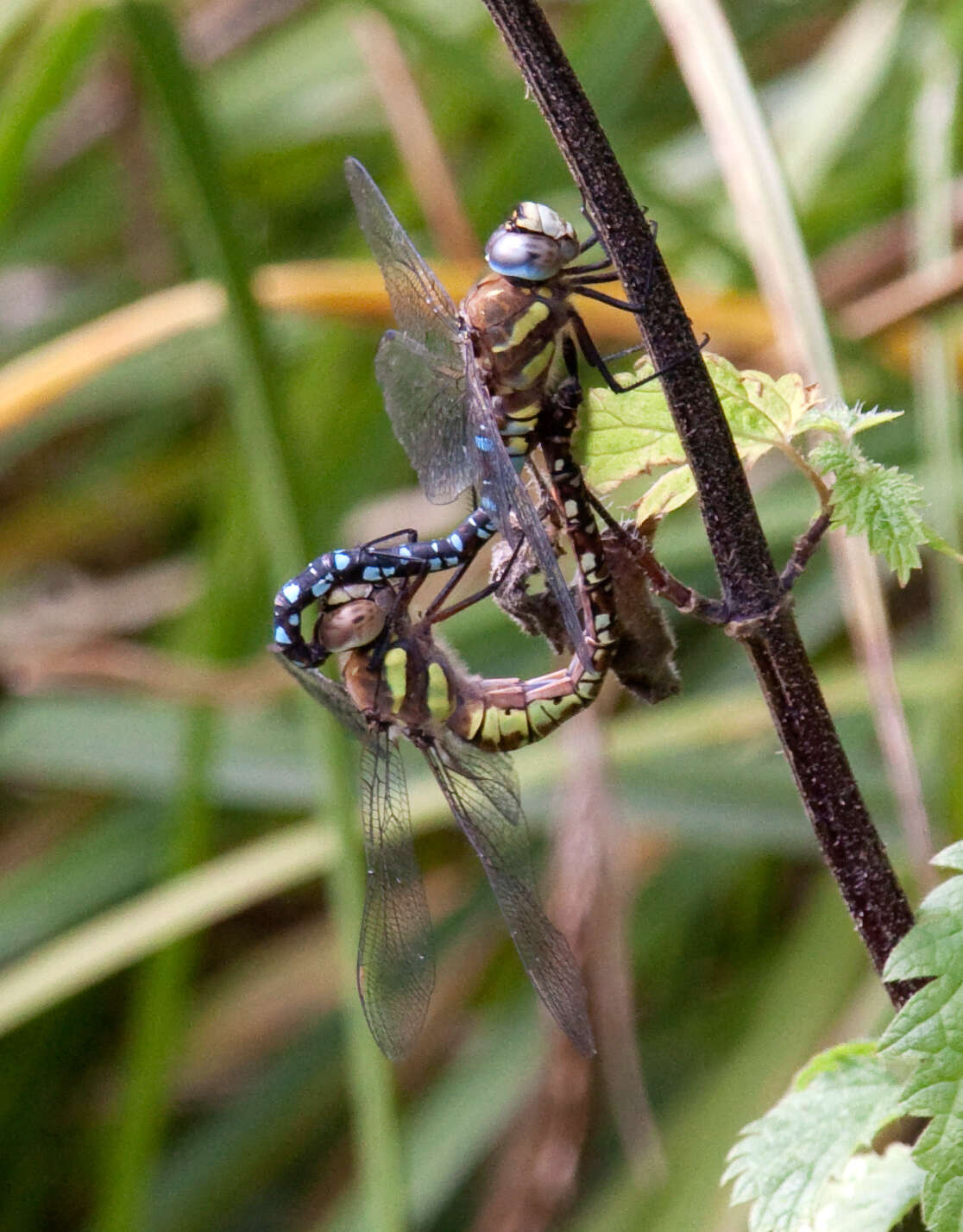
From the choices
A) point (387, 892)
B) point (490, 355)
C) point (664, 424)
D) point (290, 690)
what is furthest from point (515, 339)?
point (290, 690)

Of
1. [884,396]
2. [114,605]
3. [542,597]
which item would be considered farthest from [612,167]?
[114,605]

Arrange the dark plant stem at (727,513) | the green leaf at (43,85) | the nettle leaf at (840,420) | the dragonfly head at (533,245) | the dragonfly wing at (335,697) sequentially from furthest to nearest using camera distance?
the green leaf at (43,85), the dragonfly wing at (335,697), the dragonfly head at (533,245), the nettle leaf at (840,420), the dark plant stem at (727,513)

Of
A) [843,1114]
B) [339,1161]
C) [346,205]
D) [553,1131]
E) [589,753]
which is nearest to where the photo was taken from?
[843,1114]

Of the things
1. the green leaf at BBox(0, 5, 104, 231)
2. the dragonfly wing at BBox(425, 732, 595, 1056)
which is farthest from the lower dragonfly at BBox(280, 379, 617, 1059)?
the green leaf at BBox(0, 5, 104, 231)

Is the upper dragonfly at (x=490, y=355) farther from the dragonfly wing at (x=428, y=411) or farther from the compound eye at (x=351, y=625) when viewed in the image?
the compound eye at (x=351, y=625)

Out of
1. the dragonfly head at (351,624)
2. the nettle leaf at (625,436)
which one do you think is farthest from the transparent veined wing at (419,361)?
the nettle leaf at (625,436)

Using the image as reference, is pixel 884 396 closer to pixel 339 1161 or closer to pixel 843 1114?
pixel 843 1114
